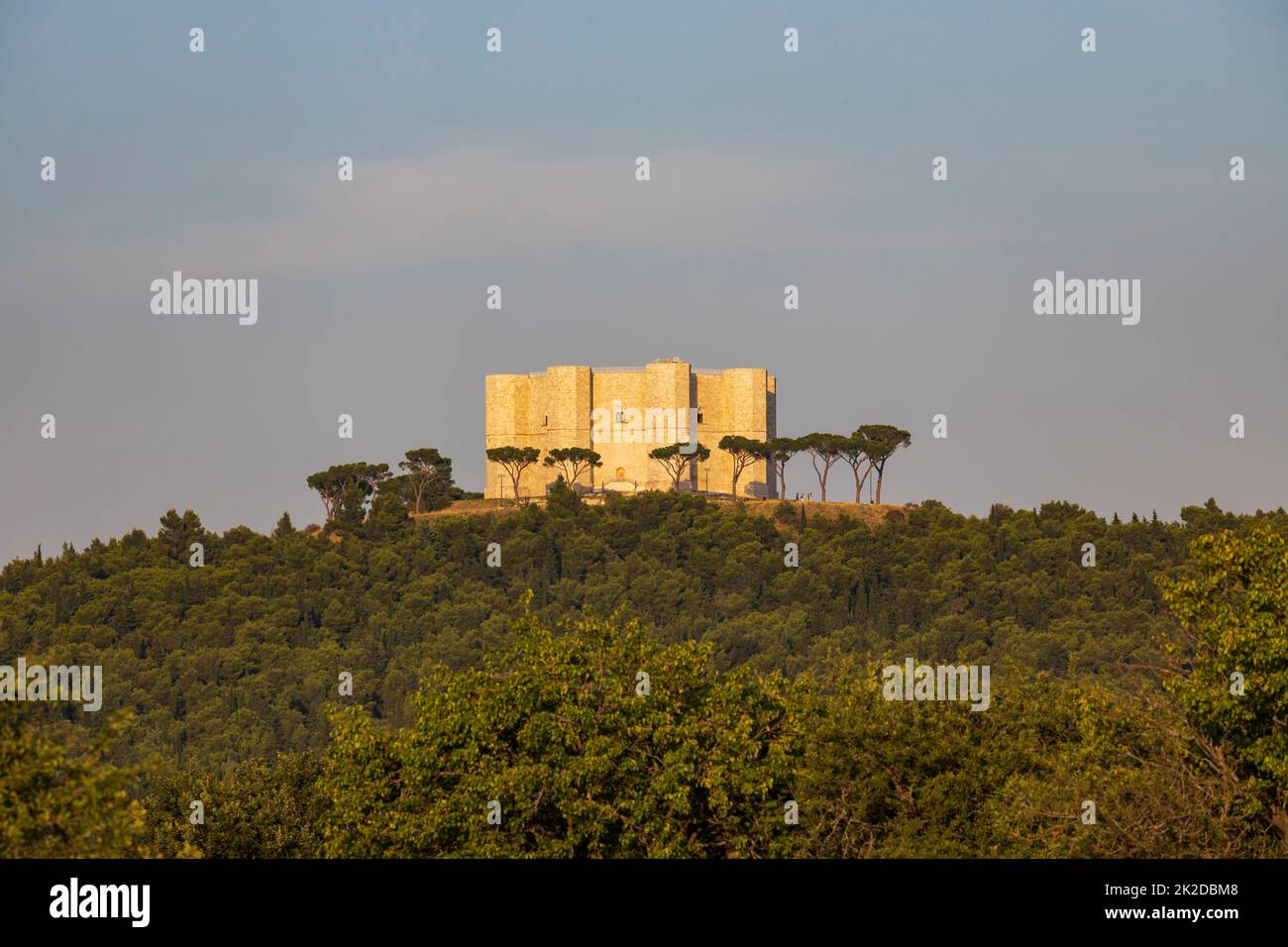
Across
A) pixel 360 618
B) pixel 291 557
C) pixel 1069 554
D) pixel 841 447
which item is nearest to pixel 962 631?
pixel 1069 554

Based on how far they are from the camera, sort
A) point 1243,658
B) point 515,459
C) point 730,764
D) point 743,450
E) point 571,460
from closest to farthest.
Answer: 1. point 1243,658
2. point 730,764
3. point 743,450
4. point 515,459
5. point 571,460

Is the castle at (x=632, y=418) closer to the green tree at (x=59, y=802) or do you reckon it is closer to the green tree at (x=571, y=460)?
the green tree at (x=571, y=460)

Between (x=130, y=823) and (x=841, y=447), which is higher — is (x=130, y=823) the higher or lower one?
the lower one

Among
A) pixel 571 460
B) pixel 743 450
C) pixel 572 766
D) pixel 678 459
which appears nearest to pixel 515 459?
pixel 571 460

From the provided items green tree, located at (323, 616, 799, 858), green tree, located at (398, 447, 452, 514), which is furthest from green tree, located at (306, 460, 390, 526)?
green tree, located at (323, 616, 799, 858)

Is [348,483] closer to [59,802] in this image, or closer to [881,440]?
[881,440]

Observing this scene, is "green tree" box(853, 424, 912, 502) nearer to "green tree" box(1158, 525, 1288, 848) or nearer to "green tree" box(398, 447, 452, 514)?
"green tree" box(398, 447, 452, 514)

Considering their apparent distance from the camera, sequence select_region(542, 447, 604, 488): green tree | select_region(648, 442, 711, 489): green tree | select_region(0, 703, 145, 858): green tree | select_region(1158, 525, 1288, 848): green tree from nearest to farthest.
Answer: select_region(0, 703, 145, 858): green tree → select_region(1158, 525, 1288, 848): green tree → select_region(648, 442, 711, 489): green tree → select_region(542, 447, 604, 488): green tree
